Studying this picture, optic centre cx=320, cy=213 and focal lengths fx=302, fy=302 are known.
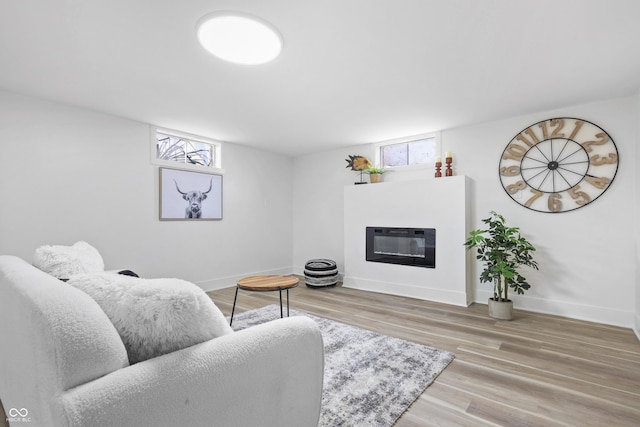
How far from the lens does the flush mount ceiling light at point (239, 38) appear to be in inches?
73.0

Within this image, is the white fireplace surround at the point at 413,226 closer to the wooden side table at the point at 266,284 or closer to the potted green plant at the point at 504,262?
the potted green plant at the point at 504,262

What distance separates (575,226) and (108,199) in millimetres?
5296

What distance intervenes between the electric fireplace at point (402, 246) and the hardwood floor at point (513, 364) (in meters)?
0.62

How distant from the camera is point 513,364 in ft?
7.30

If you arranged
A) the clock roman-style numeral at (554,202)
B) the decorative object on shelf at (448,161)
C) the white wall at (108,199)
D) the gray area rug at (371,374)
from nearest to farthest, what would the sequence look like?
the gray area rug at (371,374) < the white wall at (108,199) < the clock roman-style numeral at (554,202) < the decorative object on shelf at (448,161)

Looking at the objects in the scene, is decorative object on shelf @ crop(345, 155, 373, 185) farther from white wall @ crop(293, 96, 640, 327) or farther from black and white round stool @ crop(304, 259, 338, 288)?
black and white round stool @ crop(304, 259, 338, 288)

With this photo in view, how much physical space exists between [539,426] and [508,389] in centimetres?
34

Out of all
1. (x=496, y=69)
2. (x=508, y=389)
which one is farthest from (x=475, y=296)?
(x=496, y=69)

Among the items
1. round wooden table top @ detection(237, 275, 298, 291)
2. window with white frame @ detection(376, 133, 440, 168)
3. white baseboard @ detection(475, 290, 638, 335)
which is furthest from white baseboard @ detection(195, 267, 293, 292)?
white baseboard @ detection(475, 290, 638, 335)

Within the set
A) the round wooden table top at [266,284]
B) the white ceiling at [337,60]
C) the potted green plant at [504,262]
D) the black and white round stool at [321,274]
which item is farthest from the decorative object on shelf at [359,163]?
the round wooden table top at [266,284]

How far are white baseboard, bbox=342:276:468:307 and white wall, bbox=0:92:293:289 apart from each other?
1734 millimetres

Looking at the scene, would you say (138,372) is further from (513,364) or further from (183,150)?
(183,150)

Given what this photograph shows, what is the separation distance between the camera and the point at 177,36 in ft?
6.68

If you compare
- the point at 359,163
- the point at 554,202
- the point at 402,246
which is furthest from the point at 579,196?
the point at 359,163
